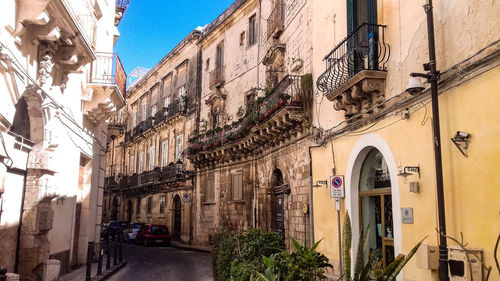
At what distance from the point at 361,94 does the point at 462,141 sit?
2972 millimetres

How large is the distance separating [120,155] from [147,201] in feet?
30.7

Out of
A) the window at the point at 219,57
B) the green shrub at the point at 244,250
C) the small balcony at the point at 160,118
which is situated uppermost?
the window at the point at 219,57

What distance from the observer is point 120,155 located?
42.5 m

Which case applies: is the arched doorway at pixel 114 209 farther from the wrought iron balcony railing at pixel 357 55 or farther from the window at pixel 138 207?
the wrought iron balcony railing at pixel 357 55

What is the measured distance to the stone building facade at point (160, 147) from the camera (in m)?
27.8

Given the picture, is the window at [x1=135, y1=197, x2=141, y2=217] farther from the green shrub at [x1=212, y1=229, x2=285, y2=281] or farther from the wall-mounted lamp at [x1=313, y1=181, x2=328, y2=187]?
the green shrub at [x1=212, y1=229, x2=285, y2=281]

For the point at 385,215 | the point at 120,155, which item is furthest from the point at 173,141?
the point at 385,215

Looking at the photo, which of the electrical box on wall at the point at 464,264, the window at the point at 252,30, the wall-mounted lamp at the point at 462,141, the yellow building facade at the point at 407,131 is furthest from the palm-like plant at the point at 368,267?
the window at the point at 252,30

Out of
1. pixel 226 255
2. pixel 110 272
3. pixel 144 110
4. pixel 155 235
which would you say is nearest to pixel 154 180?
pixel 155 235

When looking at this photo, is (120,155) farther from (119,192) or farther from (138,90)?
(138,90)

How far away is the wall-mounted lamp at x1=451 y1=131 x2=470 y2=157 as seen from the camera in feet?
19.6

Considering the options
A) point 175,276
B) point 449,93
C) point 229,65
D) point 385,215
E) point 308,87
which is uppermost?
point 229,65

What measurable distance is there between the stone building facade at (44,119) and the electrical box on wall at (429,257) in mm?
6699

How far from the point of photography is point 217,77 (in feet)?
79.2
